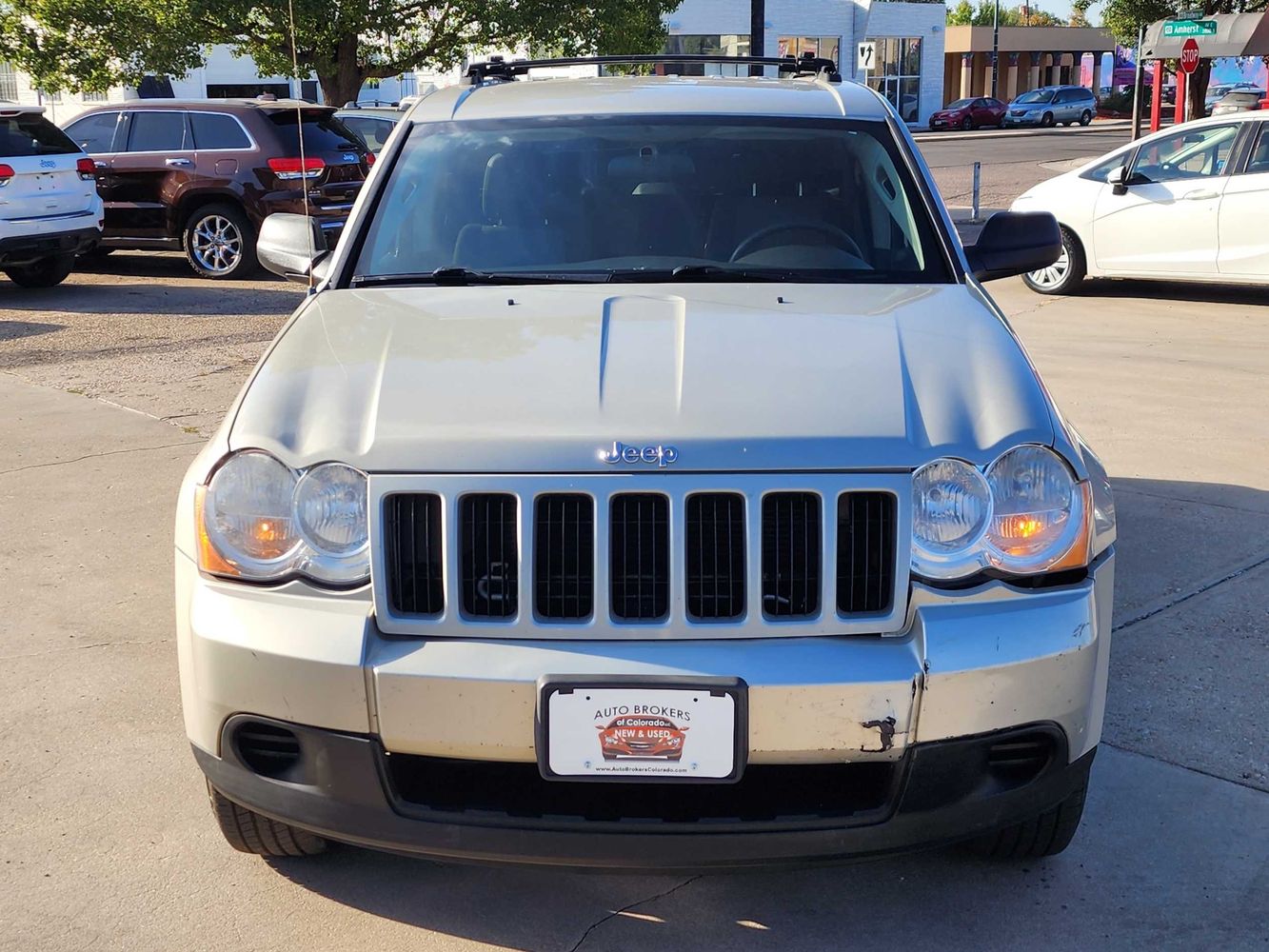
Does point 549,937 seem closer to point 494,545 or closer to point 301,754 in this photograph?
point 301,754

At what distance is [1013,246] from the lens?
14.0ft

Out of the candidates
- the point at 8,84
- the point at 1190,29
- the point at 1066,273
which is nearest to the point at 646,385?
the point at 1066,273

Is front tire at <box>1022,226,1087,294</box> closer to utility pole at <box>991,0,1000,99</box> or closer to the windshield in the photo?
the windshield

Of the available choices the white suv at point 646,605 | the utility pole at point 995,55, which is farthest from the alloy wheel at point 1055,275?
the utility pole at point 995,55

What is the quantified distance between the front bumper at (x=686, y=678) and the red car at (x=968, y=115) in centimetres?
4985

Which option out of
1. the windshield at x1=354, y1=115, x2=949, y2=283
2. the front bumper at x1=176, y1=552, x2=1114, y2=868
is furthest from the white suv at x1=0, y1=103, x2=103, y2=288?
the front bumper at x1=176, y1=552, x2=1114, y2=868

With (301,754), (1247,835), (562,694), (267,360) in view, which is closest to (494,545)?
(562,694)

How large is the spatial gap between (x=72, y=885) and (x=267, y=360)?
1.23 m

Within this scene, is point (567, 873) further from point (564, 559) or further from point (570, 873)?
point (564, 559)

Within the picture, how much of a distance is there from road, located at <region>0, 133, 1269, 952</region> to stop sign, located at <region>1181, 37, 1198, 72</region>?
684 inches

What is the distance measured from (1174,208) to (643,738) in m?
10.2

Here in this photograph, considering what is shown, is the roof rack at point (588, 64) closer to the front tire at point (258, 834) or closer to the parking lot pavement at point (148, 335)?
the front tire at point (258, 834)

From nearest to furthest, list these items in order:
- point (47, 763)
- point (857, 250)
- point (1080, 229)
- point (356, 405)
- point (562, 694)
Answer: point (562, 694), point (356, 405), point (47, 763), point (857, 250), point (1080, 229)

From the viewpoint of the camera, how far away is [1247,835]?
3.31 m
